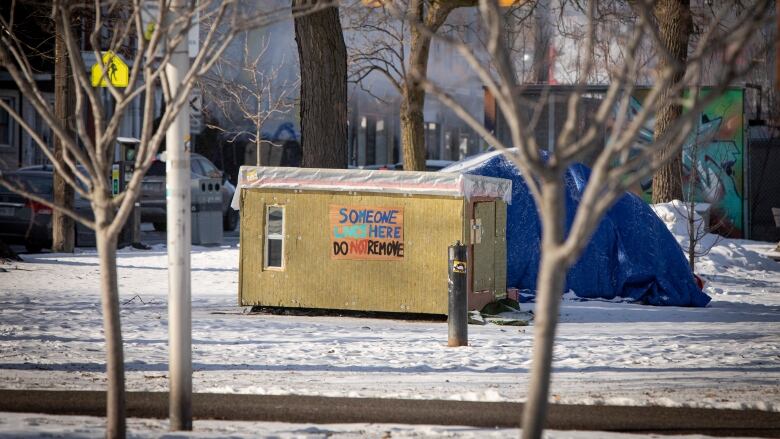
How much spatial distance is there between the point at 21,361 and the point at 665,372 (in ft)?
17.6

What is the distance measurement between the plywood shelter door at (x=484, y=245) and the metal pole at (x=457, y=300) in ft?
6.15

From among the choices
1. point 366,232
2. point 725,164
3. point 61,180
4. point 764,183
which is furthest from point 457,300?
point 764,183

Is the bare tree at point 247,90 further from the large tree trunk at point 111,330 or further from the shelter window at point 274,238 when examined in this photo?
the large tree trunk at point 111,330

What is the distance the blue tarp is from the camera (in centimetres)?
1600

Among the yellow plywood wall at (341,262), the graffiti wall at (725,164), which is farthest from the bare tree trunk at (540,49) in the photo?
the graffiti wall at (725,164)

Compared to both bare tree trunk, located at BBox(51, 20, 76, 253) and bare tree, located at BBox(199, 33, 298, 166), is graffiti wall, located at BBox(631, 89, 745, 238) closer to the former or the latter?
bare tree, located at BBox(199, 33, 298, 166)

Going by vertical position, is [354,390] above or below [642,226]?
below

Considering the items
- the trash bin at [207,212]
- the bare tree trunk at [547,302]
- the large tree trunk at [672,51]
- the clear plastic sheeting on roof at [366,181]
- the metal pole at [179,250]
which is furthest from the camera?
the large tree trunk at [672,51]

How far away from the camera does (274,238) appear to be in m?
13.4

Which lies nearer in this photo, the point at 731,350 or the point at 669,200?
the point at 731,350

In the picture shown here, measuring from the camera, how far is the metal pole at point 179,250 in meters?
6.51

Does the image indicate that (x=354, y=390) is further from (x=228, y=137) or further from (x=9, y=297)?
(x=228, y=137)

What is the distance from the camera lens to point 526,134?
15.1ft

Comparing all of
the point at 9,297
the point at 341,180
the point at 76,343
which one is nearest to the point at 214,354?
the point at 76,343
